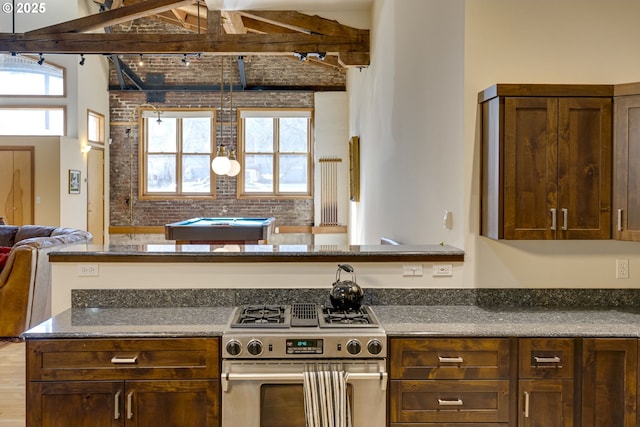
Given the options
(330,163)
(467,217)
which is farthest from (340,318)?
(330,163)

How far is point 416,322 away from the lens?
2.36m

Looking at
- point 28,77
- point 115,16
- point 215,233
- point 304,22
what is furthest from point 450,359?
point 28,77

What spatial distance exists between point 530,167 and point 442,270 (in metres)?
0.73

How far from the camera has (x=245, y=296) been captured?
2.68 metres

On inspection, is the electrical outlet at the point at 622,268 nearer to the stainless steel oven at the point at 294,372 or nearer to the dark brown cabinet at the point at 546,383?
the dark brown cabinet at the point at 546,383

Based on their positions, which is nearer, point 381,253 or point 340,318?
point 340,318

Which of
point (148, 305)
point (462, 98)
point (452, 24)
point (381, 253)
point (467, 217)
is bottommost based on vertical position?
point (148, 305)

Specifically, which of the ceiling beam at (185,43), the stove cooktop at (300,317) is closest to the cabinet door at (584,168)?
the stove cooktop at (300,317)

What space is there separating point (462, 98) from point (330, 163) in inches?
266

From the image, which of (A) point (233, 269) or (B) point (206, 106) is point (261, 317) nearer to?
(A) point (233, 269)

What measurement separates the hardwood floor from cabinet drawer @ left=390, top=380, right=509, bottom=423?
2335 millimetres

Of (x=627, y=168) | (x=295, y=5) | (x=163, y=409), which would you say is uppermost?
(x=295, y=5)

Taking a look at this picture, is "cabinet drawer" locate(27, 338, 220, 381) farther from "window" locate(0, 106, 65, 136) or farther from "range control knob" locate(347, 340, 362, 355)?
"window" locate(0, 106, 65, 136)

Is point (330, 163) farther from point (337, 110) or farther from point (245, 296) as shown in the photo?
point (245, 296)
